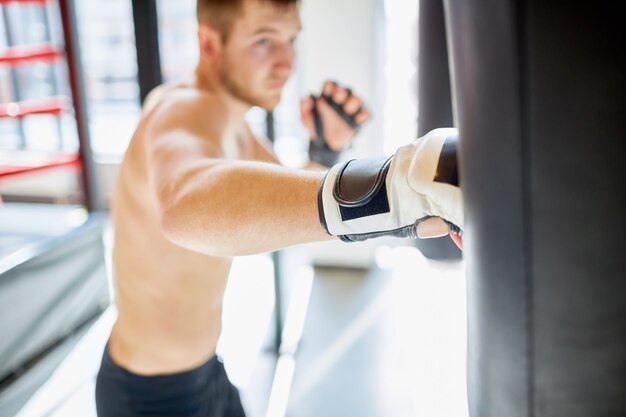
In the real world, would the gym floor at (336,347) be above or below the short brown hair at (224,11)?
below

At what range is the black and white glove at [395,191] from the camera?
0.50 meters

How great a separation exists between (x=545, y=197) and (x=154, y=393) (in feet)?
3.40

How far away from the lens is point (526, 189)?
1.26 feet

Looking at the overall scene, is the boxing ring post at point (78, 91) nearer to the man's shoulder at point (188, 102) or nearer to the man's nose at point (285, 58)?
the man's nose at point (285, 58)

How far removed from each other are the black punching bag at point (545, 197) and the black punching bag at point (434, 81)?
488 mm

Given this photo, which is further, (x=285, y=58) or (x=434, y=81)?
(x=285, y=58)

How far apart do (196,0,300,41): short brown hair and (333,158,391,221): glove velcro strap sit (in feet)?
2.21

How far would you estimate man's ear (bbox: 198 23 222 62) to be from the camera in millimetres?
1175

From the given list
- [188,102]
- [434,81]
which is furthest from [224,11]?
[434,81]

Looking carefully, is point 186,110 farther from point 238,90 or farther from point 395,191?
point 395,191

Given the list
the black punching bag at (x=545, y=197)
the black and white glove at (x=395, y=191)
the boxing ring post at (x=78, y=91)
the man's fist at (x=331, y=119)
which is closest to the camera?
the black punching bag at (x=545, y=197)

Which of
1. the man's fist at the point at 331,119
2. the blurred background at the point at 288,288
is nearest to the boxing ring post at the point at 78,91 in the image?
the blurred background at the point at 288,288

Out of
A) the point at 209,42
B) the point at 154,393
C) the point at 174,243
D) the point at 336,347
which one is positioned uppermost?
the point at 209,42

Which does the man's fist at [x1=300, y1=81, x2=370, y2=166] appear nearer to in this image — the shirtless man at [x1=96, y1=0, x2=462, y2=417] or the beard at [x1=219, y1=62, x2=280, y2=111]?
the shirtless man at [x1=96, y1=0, x2=462, y2=417]
